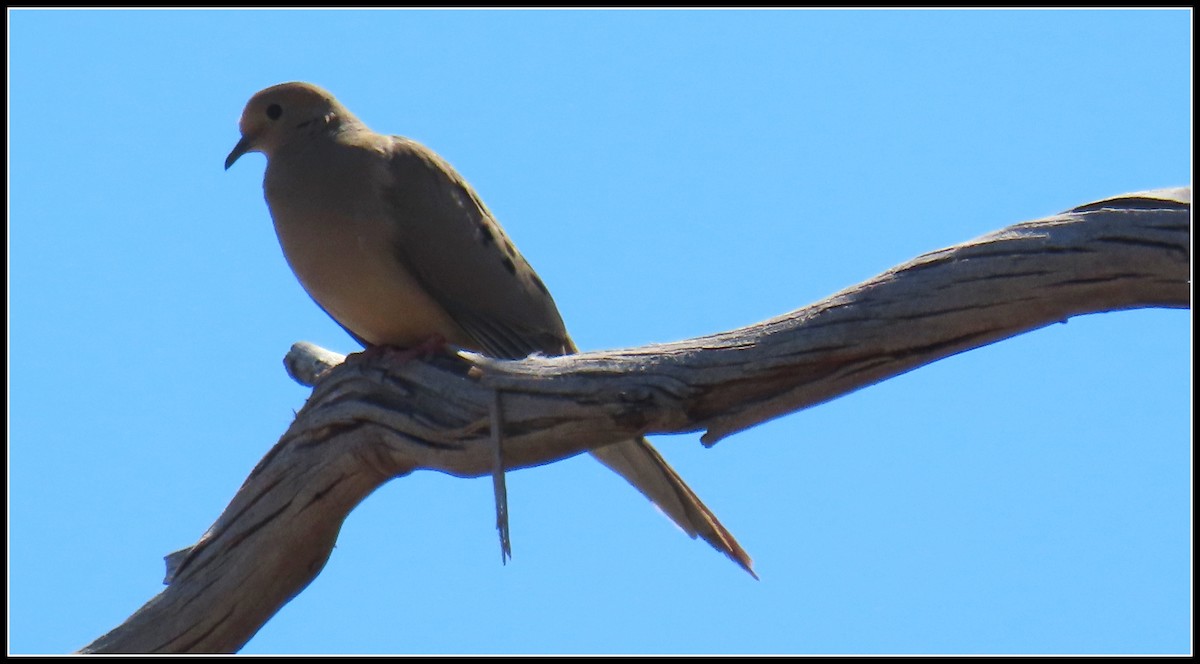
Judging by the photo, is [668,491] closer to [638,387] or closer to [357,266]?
[638,387]

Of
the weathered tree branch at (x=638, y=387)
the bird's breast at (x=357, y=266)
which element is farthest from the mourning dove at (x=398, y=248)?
the weathered tree branch at (x=638, y=387)

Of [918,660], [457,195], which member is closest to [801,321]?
[918,660]

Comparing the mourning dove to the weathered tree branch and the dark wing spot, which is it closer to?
the dark wing spot

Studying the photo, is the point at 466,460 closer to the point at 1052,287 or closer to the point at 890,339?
Result: the point at 890,339

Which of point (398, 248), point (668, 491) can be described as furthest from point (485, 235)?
point (668, 491)

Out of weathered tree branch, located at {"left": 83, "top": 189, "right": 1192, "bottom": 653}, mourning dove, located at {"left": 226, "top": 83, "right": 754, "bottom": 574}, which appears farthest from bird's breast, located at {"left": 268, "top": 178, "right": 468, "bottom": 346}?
weathered tree branch, located at {"left": 83, "top": 189, "right": 1192, "bottom": 653}

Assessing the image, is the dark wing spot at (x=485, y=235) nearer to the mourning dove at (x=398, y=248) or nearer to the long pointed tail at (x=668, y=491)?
the mourning dove at (x=398, y=248)
